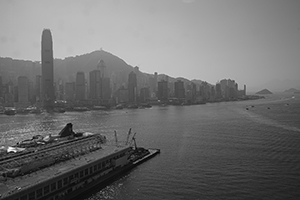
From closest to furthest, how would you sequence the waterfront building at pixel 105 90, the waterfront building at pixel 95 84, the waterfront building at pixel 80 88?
the waterfront building at pixel 80 88
the waterfront building at pixel 95 84
the waterfront building at pixel 105 90

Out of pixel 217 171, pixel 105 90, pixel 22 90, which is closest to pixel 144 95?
pixel 105 90

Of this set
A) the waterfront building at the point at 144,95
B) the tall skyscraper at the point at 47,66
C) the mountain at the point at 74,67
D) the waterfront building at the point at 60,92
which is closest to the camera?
the tall skyscraper at the point at 47,66

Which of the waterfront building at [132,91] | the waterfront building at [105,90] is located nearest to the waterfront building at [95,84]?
the waterfront building at [105,90]

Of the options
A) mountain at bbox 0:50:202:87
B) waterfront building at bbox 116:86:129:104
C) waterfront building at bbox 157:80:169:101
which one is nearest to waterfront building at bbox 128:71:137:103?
waterfront building at bbox 116:86:129:104

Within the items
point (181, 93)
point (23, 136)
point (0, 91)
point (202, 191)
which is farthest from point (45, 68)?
point (202, 191)

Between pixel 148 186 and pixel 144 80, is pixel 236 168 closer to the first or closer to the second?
pixel 148 186

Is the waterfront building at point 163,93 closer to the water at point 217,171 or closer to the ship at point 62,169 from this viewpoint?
the water at point 217,171

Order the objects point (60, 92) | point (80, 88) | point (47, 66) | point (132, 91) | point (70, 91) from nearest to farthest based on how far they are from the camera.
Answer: point (47, 66) < point (80, 88) < point (132, 91) < point (70, 91) < point (60, 92)

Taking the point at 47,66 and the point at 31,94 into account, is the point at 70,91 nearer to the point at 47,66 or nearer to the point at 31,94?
the point at 31,94

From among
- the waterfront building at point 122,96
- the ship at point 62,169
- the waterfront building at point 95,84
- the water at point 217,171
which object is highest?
the waterfront building at point 95,84
